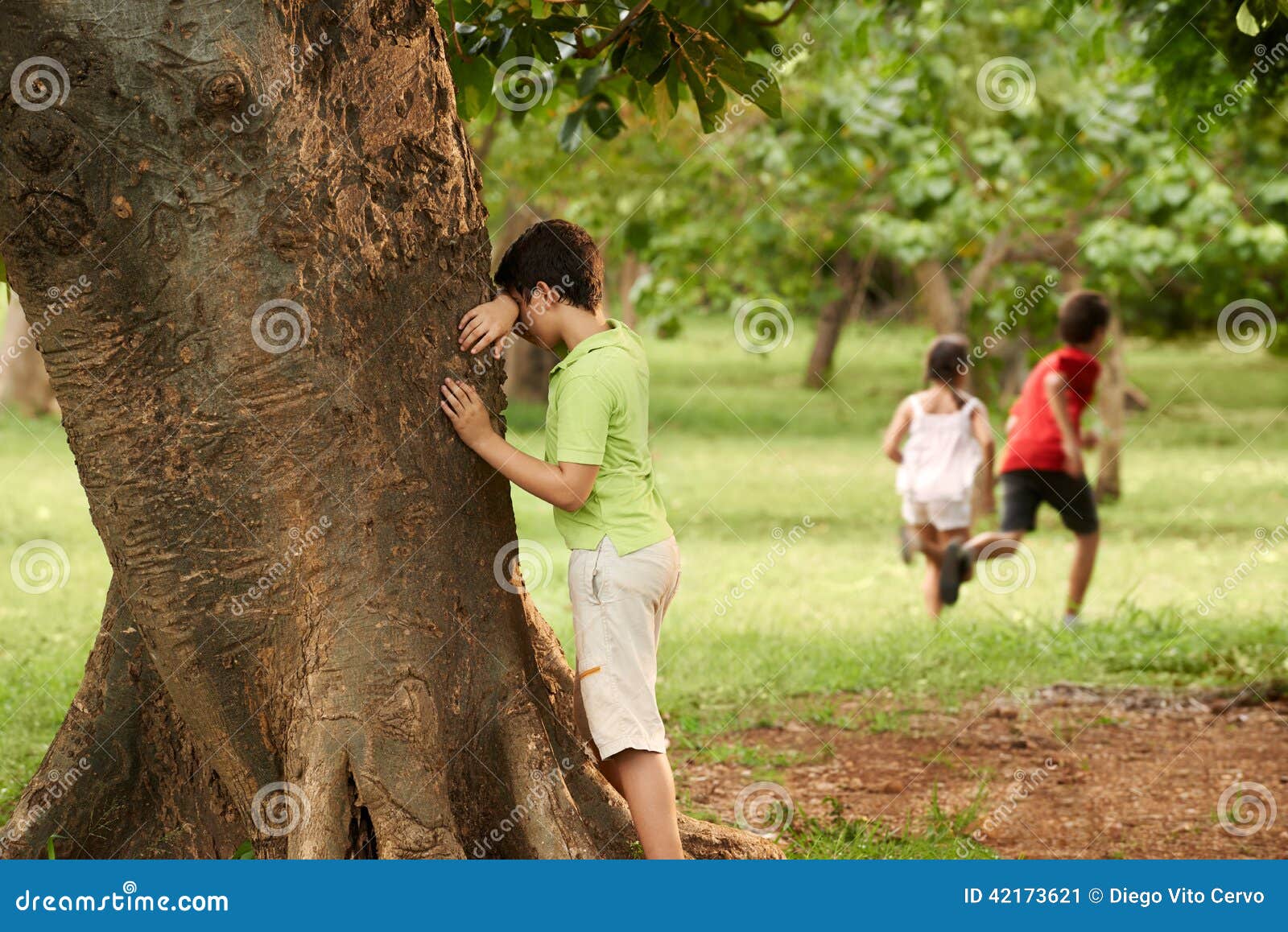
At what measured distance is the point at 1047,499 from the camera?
7.05 meters

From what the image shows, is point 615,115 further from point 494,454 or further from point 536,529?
point 536,529

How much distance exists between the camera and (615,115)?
505 cm

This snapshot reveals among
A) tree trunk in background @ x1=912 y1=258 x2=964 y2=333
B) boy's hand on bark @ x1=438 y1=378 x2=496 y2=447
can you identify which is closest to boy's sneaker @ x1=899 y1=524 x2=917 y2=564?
boy's hand on bark @ x1=438 y1=378 x2=496 y2=447

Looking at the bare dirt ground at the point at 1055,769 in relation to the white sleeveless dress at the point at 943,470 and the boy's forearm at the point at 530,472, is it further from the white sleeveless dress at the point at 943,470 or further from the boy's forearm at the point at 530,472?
the boy's forearm at the point at 530,472

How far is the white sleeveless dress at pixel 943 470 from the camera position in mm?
7293

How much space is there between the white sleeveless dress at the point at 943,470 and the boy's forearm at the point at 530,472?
14.1 feet

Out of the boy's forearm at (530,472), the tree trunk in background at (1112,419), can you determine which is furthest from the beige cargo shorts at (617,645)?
the tree trunk in background at (1112,419)

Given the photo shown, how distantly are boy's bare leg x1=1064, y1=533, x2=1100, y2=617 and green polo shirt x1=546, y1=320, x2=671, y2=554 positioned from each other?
4.04 meters

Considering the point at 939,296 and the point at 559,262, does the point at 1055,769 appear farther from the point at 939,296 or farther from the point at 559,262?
the point at 939,296

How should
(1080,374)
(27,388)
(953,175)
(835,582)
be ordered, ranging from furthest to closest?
(27,388)
(953,175)
(835,582)
(1080,374)

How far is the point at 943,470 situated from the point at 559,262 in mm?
4336

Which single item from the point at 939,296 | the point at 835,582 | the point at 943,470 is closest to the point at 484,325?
the point at 943,470

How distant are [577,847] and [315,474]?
1.09 m

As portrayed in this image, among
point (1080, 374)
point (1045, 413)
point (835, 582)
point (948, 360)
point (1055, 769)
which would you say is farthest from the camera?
point (835, 582)
